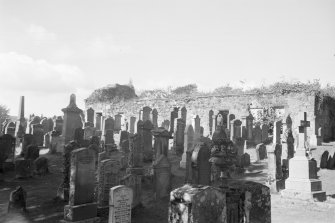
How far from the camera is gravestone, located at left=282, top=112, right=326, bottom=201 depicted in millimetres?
9945

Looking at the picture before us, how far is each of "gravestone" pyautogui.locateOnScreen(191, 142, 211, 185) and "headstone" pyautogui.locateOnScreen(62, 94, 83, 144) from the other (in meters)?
11.1

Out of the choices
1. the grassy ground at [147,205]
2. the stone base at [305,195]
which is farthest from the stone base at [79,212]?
the stone base at [305,195]

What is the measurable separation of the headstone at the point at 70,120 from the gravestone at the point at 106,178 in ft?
34.1

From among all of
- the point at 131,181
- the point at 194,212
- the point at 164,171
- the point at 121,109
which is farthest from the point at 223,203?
the point at 121,109

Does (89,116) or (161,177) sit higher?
(89,116)

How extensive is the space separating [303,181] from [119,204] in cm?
680

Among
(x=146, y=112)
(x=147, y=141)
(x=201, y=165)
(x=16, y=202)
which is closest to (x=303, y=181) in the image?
(x=201, y=165)

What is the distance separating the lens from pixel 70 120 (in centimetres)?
1830

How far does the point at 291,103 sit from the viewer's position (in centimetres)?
2534

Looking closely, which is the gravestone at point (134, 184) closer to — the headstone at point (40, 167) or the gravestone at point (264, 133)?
the headstone at point (40, 167)

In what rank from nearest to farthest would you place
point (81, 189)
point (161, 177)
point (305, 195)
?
point (81, 189) → point (161, 177) → point (305, 195)

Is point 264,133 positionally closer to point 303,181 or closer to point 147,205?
point 303,181

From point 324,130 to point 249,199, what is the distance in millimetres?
23360

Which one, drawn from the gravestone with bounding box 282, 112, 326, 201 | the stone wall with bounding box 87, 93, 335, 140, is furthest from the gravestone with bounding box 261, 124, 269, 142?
the gravestone with bounding box 282, 112, 326, 201
